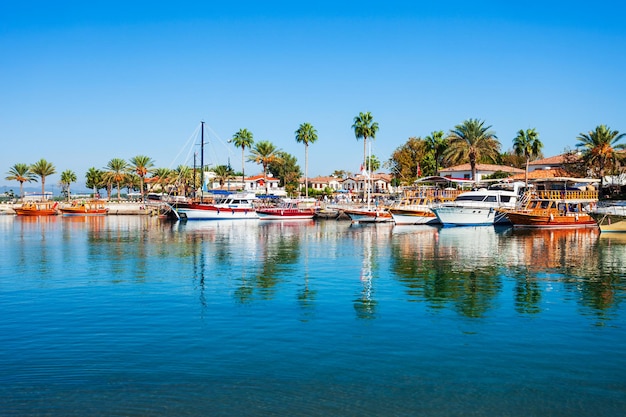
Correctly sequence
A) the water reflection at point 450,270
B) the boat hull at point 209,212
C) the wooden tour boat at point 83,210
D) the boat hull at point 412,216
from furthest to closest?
1. the wooden tour boat at point 83,210
2. the boat hull at point 209,212
3. the boat hull at point 412,216
4. the water reflection at point 450,270

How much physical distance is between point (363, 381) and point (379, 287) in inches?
453

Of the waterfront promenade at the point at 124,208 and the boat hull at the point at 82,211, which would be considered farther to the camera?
the waterfront promenade at the point at 124,208

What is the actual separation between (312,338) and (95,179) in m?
124

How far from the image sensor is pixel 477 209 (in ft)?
201

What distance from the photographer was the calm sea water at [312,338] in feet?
35.3

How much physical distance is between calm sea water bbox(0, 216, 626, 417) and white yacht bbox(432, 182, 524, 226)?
98.8 ft

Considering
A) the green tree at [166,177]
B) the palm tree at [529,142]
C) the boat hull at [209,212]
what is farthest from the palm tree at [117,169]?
the palm tree at [529,142]

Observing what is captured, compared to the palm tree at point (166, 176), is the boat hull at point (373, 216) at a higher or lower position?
lower

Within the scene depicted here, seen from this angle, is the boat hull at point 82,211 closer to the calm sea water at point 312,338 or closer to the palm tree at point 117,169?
the palm tree at point 117,169

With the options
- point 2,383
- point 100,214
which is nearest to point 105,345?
point 2,383

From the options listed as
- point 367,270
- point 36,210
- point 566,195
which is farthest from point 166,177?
point 367,270

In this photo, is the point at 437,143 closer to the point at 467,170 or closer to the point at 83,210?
the point at 467,170

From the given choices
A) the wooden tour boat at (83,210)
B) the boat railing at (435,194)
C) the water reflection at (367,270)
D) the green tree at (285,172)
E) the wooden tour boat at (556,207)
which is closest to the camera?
the water reflection at (367,270)

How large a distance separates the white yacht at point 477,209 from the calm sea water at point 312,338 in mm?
30102
